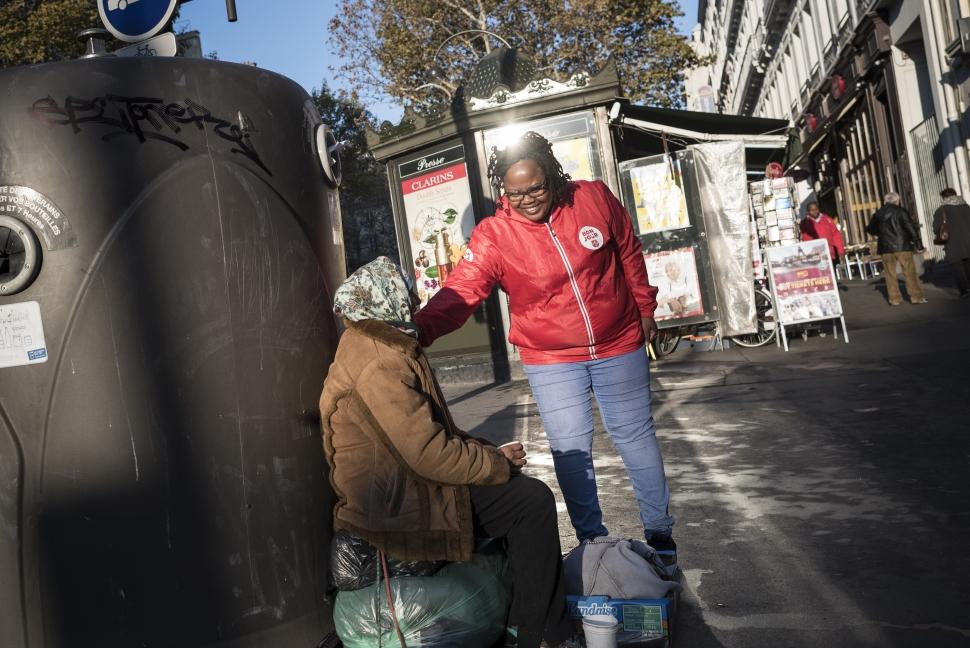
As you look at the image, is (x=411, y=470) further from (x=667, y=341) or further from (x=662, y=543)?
(x=667, y=341)

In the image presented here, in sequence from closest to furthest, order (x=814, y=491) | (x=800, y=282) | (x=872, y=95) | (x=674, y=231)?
(x=814, y=491)
(x=800, y=282)
(x=674, y=231)
(x=872, y=95)

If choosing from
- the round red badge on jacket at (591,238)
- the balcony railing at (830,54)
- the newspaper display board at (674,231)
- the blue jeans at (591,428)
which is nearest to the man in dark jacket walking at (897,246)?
the newspaper display board at (674,231)

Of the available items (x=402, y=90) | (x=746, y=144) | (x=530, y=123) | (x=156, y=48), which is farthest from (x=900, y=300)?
(x=402, y=90)

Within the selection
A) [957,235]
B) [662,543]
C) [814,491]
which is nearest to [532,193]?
[662,543]

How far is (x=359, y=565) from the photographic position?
9.92 ft

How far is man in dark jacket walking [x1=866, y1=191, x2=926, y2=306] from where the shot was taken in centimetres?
1334

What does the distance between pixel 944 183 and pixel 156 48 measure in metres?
16.3

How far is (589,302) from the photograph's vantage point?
3717 mm

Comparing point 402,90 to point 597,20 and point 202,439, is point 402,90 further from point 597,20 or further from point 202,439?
point 202,439

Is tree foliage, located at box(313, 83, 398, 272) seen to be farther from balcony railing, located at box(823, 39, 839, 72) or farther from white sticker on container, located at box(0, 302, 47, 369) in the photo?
white sticker on container, located at box(0, 302, 47, 369)

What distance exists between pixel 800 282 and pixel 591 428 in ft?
25.2

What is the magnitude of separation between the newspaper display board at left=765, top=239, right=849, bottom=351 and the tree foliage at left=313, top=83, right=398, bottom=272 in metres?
28.2

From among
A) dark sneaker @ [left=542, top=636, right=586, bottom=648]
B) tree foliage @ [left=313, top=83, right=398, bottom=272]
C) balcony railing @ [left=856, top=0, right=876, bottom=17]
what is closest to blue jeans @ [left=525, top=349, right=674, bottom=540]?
dark sneaker @ [left=542, top=636, right=586, bottom=648]

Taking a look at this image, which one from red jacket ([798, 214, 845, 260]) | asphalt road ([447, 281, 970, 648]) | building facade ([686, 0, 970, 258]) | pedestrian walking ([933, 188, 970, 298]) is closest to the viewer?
asphalt road ([447, 281, 970, 648])
